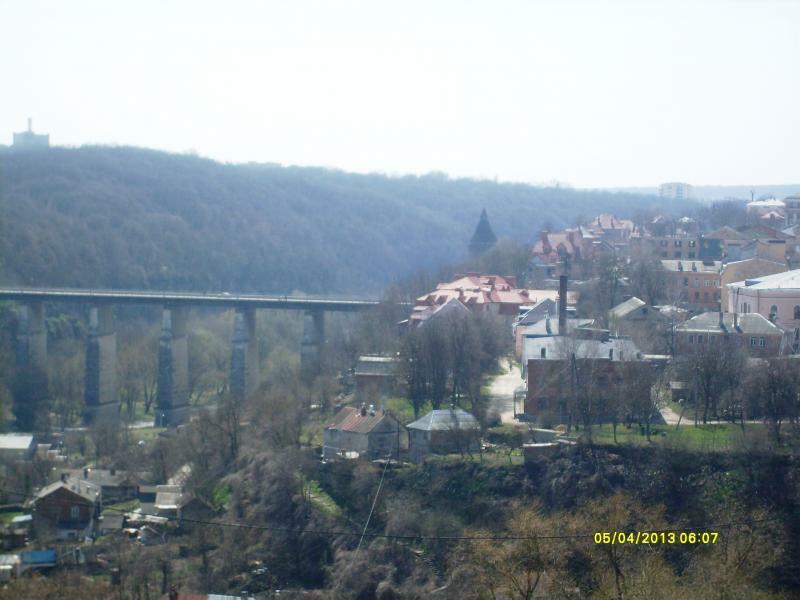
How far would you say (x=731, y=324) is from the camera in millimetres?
33812

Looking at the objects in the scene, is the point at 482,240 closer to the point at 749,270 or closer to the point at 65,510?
the point at 749,270

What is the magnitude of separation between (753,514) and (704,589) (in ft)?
18.7

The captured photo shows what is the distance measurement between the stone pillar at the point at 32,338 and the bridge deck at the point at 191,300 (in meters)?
0.56

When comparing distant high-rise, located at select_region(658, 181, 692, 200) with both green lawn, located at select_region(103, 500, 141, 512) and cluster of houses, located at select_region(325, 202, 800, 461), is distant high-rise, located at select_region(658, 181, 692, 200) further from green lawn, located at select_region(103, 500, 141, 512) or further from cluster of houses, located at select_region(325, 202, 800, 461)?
green lawn, located at select_region(103, 500, 141, 512)

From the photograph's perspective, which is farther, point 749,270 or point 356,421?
point 749,270

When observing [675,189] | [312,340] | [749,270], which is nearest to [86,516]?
[312,340]

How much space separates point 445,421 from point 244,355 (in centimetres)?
1930

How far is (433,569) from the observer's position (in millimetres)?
24750

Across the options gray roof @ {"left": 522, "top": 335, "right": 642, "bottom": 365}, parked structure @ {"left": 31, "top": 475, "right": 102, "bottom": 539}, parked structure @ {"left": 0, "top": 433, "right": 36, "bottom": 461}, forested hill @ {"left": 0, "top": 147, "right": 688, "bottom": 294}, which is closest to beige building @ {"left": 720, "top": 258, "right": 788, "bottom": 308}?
Answer: gray roof @ {"left": 522, "top": 335, "right": 642, "bottom": 365}

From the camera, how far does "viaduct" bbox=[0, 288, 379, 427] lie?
46281 millimetres

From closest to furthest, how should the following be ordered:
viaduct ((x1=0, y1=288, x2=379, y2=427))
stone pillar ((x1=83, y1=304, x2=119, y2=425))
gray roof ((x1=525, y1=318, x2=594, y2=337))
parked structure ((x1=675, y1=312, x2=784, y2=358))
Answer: parked structure ((x1=675, y1=312, x2=784, y2=358))
gray roof ((x1=525, y1=318, x2=594, y2=337))
viaduct ((x1=0, y1=288, x2=379, y2=427))
stone pillar ((x1=83, y1=304, x2=119, y2=425))

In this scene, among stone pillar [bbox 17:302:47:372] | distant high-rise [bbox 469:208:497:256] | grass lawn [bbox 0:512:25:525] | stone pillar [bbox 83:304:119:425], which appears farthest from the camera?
distant high-rise [bbox 469:208:497:256]

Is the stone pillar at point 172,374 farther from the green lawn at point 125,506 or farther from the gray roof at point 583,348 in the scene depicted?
the gray roof at point 583,348

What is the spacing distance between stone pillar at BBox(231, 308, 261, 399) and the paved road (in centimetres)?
1195
